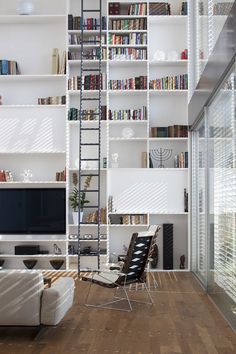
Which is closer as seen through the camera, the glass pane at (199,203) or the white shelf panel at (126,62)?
the glass pane at (199,203)

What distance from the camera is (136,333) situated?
5.55 metres

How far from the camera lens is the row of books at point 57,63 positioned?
10.5 metres

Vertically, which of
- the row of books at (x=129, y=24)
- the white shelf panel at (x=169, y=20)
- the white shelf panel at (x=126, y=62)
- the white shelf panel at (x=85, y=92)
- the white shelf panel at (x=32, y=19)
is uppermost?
the white shelf panel at (x=32, y=19)

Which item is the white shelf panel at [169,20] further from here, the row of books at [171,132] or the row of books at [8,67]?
the row of books at [8,67]

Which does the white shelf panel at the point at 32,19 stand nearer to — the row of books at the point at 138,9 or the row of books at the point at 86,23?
the row of books at the point at 86,23

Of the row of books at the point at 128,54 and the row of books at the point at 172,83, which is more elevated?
the row of books at the point at 128,54

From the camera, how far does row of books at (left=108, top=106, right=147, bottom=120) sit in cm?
1038

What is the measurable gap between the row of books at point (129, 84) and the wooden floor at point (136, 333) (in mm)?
4343

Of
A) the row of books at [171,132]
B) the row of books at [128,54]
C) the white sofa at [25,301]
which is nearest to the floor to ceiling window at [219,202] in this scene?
the row of books at [171,132]

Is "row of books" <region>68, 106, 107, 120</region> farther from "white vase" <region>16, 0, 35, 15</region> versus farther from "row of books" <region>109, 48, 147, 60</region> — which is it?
"white vase" <region>16, 0, 35, 15</region>

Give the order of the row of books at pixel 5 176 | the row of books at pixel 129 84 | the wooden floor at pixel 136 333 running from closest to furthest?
1. the wooden floor at pixel 136 333
2. the row of books at pixel 5 176
3. the row of books at pixel 129 84

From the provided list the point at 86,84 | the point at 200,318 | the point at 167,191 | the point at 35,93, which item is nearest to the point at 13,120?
the point at 35,93

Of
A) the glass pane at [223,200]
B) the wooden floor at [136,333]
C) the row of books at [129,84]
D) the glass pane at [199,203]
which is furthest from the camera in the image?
the row of books at [129,84]

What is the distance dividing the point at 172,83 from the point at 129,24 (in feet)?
4.18
